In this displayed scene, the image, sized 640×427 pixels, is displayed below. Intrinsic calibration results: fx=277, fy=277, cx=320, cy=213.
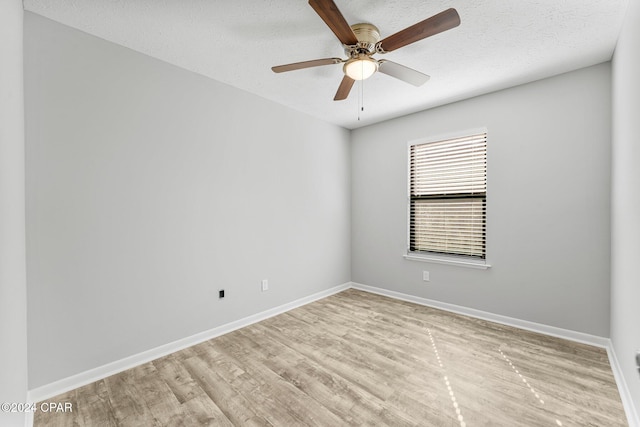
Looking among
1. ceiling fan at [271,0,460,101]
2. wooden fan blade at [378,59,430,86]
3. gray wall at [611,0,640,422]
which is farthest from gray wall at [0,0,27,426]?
gray wall at [611,0,640,422]

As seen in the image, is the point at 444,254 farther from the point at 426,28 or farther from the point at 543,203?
the point at 426,28

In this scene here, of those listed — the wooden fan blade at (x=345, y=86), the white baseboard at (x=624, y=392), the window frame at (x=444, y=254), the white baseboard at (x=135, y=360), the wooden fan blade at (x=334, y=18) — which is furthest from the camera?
the window frame at (x=444, y=254)

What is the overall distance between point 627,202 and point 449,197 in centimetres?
168

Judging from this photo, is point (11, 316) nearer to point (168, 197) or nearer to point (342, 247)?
point (168, 197)

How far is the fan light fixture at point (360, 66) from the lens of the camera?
199 centimetres

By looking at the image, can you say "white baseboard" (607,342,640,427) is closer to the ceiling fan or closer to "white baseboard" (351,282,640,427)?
"white baseboard" (351,282,640,427)

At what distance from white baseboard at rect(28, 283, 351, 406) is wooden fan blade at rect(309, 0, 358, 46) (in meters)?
2.77

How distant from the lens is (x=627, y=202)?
6.03 feet

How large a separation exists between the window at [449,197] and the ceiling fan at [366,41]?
4.98 ft

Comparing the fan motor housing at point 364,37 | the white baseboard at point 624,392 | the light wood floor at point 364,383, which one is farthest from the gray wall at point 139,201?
the white baseboard at point 624,392

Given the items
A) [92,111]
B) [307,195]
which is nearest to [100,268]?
[92,111]

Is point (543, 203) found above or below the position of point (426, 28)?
below

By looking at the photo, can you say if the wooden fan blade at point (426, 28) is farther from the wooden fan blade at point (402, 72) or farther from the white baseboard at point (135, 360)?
the white baseboard at point (135, 360)

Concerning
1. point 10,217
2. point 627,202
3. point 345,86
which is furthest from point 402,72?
point 10,217
